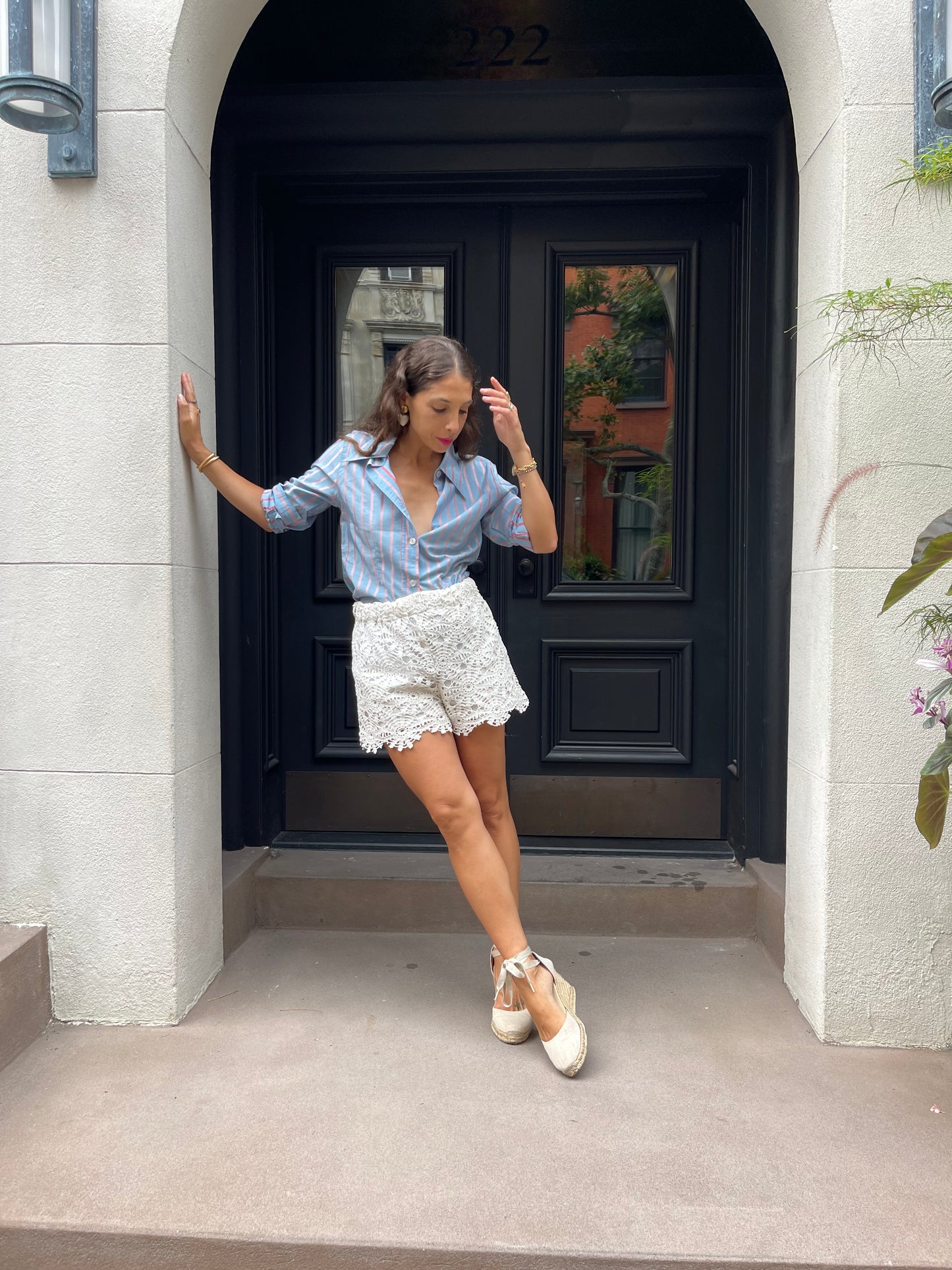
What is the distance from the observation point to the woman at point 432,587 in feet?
8.30

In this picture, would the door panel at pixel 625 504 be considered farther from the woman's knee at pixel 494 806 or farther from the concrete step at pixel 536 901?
the woman's knee at pixel 494 806

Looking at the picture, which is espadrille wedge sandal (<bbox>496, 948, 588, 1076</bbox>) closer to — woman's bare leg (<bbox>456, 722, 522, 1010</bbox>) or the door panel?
woman's bare leg (<bbox>456, 722, 522, 1010</bbox>)

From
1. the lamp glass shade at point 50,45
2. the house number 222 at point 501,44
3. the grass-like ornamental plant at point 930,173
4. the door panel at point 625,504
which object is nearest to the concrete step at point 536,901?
the door panel at point 625,504

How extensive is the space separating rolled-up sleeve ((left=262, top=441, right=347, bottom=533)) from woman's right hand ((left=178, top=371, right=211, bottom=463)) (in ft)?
0.72

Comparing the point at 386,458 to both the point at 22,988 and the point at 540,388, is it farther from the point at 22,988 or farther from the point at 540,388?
the point at 22,988

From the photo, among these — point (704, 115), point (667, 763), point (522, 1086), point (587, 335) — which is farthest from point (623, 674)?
point (704, 115)

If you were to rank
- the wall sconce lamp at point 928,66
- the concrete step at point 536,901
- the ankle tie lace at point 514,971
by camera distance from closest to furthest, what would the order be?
1. the wall sconce lamp at point 928,66
2. the ankle tie lace at point 514,971
3. the concrete step at point 536,901

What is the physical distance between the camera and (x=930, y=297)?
7.57 ft

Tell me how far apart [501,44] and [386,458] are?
208 centimetres

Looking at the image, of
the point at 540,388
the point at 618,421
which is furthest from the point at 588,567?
the point at 540,388

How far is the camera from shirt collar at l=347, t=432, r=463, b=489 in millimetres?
2607

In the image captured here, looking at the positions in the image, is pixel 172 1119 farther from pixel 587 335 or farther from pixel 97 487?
pixel 587 335

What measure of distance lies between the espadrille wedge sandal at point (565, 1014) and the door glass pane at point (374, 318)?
2109mm

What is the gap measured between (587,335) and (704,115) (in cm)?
82
